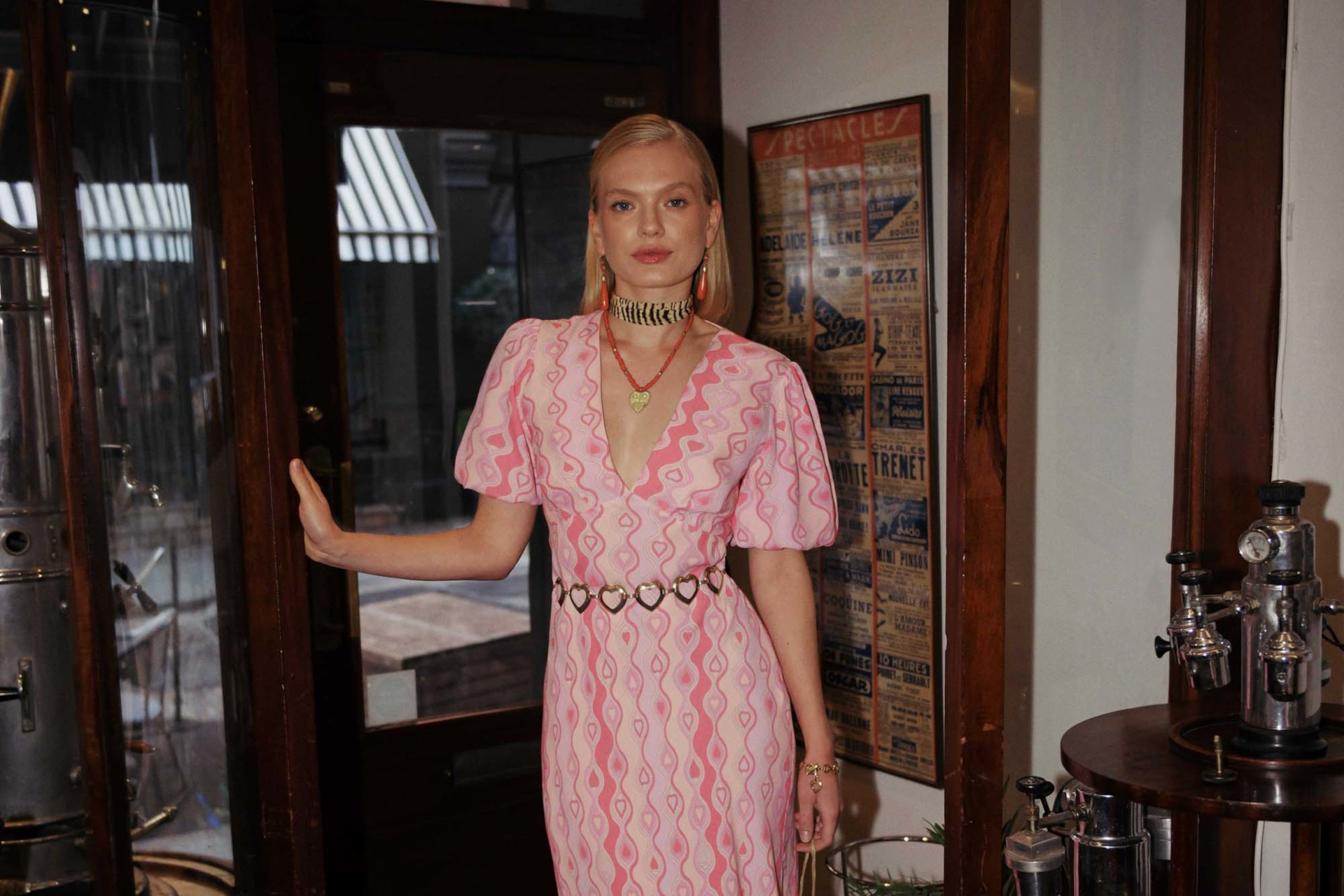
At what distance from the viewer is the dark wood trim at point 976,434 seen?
133 cm

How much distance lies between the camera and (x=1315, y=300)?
1881mm

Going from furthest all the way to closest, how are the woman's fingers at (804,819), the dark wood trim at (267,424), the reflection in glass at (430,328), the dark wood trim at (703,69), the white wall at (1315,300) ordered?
the dark wood trim at (703,69)
the reflection in glass at (430,328)
the white wall at (1315,300)
the woman's fingers at (804,819)
the dark wood trim at (267,424)

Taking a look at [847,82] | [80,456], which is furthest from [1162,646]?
[80,456]

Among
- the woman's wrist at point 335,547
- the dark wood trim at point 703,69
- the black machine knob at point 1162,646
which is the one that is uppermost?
the dark wood trim at point 703,69

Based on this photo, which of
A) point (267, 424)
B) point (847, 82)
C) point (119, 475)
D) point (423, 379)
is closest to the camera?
point (267, 424)

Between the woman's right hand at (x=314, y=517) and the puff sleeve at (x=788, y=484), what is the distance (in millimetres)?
455

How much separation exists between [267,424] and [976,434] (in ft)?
2.46

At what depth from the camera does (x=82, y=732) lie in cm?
168

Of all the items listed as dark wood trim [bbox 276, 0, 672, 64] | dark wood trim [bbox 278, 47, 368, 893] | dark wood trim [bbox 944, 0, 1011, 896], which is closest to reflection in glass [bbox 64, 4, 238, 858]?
dark wood trim [bbox 278, 47, 368, 893]

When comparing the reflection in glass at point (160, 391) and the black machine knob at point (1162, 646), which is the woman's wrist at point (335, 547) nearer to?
the reflection in glass at point (160, 391)

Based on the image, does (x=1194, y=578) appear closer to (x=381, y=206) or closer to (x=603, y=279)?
(x=603, y=279)

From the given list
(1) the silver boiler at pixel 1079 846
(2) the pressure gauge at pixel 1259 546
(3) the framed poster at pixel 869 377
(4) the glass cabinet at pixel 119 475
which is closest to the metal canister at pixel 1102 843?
(1) the silver boiler at pixel 1079 846

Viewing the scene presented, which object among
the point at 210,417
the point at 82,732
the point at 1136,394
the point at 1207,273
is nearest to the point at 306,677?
the point at 82,732

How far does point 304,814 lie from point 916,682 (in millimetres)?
1266
